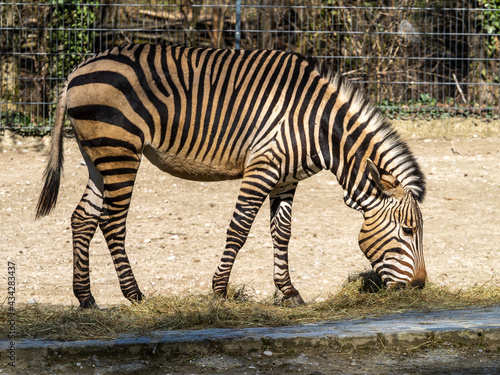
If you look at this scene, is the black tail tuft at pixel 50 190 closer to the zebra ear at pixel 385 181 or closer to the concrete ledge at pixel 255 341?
the concrete ledge at pixel 255 341

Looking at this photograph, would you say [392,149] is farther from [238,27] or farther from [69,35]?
[69,35]

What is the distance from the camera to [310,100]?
572 centimetres

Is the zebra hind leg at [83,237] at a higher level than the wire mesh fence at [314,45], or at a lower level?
lower

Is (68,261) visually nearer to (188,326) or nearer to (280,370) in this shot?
(188,326)

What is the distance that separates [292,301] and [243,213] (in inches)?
37.6

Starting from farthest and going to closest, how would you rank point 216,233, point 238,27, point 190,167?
point 238,27 → point 216,233 → point 190,167

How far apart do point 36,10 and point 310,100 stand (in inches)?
306

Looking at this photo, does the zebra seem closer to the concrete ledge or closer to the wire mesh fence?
the concrete ledge

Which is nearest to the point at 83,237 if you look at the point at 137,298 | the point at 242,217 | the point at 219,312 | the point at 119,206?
the point at 119,206

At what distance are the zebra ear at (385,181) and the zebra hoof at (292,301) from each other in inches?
49.2

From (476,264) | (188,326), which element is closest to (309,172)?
(188,326)

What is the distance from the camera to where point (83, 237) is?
5.65m

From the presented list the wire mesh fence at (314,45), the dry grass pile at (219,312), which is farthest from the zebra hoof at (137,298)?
the wire mesh fence at (314,45)

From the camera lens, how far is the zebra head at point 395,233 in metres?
5.55
